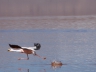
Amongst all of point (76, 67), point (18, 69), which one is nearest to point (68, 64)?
point (76, 67)

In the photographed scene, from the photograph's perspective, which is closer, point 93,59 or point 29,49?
point 29,49

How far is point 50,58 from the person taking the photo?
1030 inches

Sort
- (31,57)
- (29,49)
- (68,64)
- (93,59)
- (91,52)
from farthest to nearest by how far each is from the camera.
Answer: (91,52)
(31,57)
(93,59)
(68,64)
(29,49)

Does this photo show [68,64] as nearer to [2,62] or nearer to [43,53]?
[2,62]

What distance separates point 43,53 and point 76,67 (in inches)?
287

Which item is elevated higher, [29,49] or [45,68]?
[29,49]

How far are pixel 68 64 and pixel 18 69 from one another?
2462 mm

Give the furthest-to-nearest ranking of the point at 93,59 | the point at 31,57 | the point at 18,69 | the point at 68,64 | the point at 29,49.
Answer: the point at 31,57 → the point at 93,59 → the point at 68,64 → the point at 18,69 → the point at 29,49

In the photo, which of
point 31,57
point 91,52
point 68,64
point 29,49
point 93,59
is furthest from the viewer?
point 91,52

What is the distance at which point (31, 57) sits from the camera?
26.5 meters

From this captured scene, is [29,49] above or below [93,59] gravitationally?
above

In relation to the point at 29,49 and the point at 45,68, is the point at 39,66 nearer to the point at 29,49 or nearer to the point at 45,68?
the point at 45,68

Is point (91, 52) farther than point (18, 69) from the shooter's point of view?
Yes

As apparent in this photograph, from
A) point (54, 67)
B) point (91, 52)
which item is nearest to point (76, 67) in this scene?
point (54, 67)
